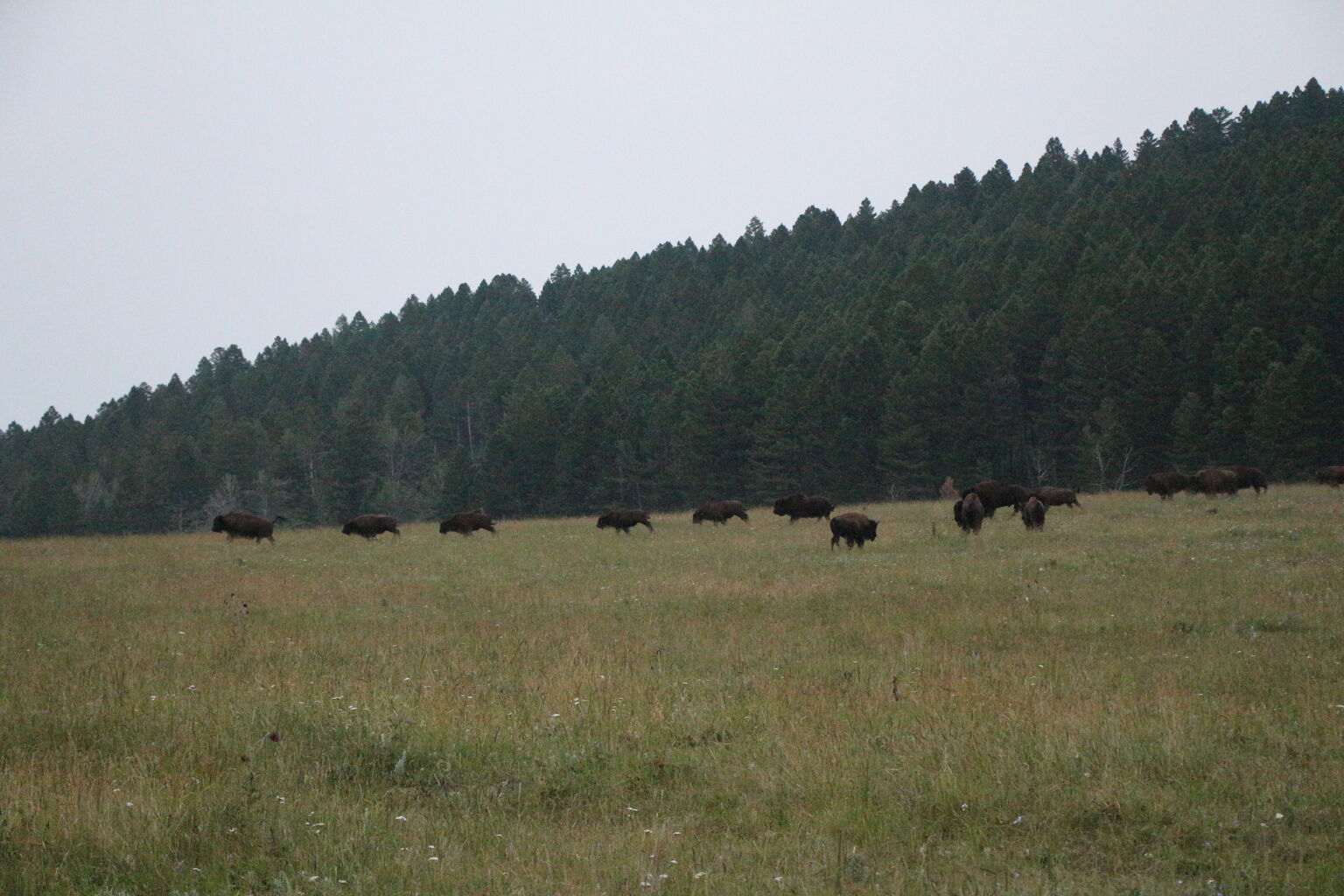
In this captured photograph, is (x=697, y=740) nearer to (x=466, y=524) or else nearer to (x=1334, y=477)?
(x=466, y=524)

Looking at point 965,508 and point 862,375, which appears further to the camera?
point 862,375

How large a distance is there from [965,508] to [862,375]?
162 ft

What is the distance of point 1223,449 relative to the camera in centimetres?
6069

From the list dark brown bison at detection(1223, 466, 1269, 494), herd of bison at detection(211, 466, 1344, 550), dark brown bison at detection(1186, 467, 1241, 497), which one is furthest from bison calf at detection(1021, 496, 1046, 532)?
dark brown bison at detection(1223, 466, 1269, 494)

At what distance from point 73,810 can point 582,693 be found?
16.4ft

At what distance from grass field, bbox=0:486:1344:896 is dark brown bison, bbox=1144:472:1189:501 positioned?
72.6ft

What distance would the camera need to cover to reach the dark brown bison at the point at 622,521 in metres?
40.4

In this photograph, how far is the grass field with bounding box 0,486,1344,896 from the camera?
6344 mm

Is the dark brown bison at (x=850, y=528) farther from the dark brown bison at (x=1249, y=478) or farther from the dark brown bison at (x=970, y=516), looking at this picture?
the dark brown bison at (x=1249, y=478)

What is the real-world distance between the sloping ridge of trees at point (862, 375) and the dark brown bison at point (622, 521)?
34.0 metres

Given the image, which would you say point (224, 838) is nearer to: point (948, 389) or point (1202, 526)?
point (1202, 526)

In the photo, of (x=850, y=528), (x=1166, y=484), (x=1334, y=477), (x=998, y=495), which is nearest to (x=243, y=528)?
(x=850, y=528)

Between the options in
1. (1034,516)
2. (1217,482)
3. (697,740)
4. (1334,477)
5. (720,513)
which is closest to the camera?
(697,740)

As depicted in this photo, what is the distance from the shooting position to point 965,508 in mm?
30062
